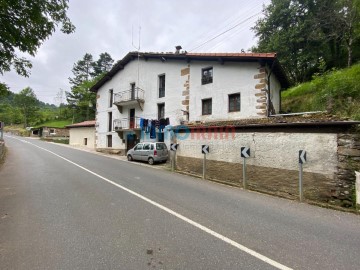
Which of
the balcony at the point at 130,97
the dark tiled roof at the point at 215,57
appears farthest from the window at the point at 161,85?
→ the balcony at the point at 130,97

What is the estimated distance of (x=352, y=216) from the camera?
18.8ft

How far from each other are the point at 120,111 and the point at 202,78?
1046 centimetres

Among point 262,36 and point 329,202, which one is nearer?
point 329,202

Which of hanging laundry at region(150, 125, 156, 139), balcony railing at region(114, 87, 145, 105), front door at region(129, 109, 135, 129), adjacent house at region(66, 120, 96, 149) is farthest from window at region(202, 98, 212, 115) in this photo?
adjacent house at region(66, 120, 96, 149)

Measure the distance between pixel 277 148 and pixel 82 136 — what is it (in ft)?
93.9

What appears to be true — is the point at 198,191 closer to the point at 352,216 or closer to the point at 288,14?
the point at 352,216

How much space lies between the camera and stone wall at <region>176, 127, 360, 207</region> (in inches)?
274

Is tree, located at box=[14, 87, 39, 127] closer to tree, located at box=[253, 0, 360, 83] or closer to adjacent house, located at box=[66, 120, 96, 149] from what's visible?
adjacent house, located at box=[66, 120, 96, 149]

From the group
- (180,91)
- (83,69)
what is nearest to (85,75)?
(83,69)

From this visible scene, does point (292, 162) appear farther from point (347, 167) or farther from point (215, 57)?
point (215, 57)

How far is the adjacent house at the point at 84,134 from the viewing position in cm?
2899

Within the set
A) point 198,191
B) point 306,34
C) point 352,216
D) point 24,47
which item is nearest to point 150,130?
point 198,191

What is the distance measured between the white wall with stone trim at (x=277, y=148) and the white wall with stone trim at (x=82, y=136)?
67.9 ft

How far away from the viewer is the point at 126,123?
22.1 metres
